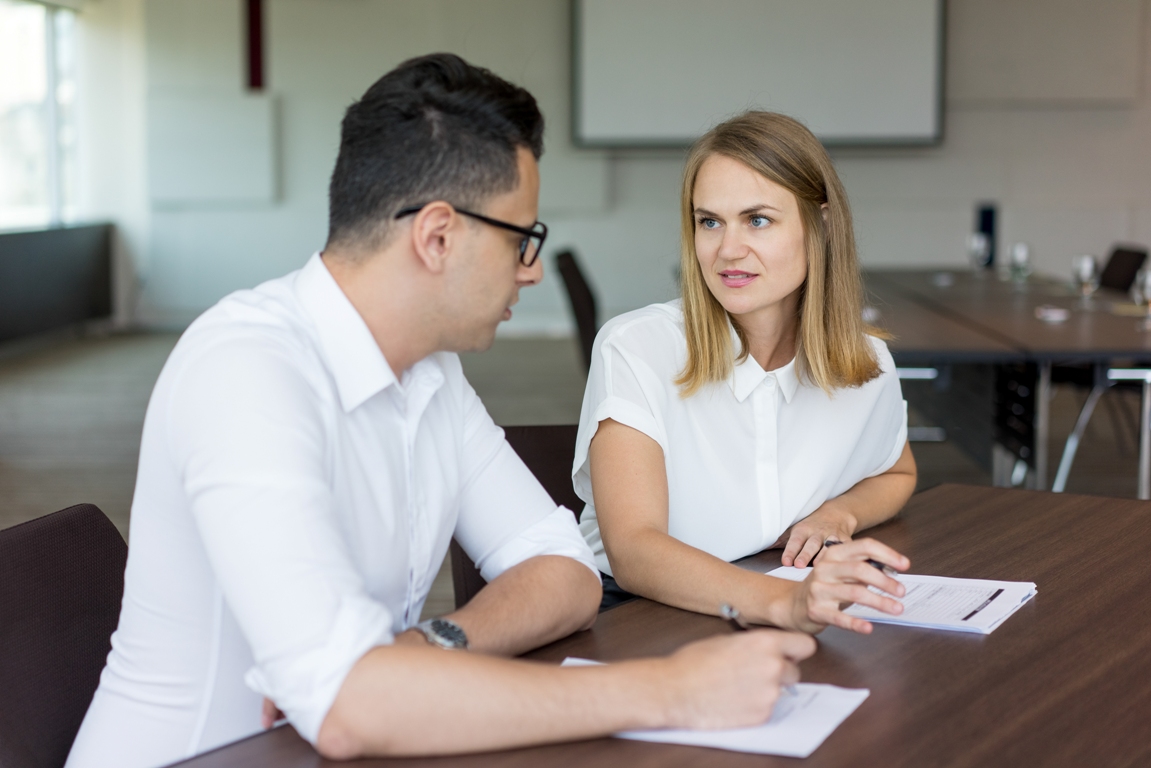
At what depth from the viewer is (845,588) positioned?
1.29 metres

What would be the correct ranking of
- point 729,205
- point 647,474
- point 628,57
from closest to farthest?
point 647,474 → point 729,205 → point 628,57

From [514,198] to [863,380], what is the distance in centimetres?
88

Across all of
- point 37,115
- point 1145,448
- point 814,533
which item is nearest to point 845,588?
point 814,533

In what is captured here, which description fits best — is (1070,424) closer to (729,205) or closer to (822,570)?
(729,205)

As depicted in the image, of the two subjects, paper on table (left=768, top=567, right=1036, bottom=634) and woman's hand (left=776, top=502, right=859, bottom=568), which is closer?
paper on table (left=768, top=567, right=1036, bottom=634)

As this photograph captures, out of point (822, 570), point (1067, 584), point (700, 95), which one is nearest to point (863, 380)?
point (1067, 584)

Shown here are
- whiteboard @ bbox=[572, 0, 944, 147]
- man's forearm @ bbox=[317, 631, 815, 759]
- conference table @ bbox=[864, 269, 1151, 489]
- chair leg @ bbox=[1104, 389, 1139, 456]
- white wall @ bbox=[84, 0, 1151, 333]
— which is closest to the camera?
man's forearm @ bbox=[317, 631, 815, 759]

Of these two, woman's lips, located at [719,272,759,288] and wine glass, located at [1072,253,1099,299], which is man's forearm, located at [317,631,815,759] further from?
wine glass, located at [1072,253,1099,299]

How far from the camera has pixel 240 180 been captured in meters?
9.01

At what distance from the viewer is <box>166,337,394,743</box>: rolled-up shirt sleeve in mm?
1001

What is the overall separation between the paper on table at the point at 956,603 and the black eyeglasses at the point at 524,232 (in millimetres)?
577

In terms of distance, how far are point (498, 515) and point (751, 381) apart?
0.57 meters

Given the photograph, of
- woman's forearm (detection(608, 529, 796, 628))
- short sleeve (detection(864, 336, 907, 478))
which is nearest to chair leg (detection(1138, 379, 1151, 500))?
short sleeve (detection(864, 336, 907, 478))

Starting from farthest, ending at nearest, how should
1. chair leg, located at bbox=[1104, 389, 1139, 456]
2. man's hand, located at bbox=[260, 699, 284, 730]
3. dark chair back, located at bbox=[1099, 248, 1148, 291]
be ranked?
1. dark chair back, located at bbox=[1099, 248, 1148, 291]
2. chair leg, located at bbox=[1104, 389, 1139, 456]
3. man's hand, located at bbox=[260, 699, 284, 730]
